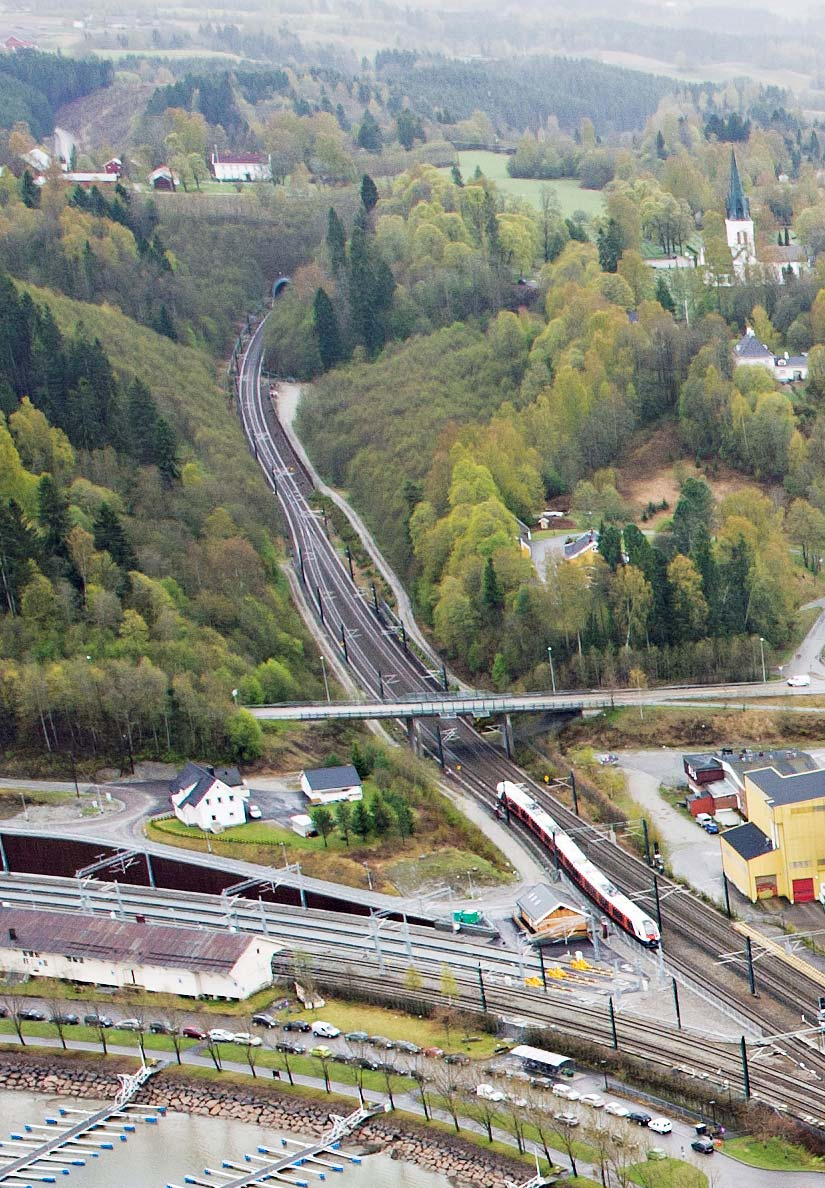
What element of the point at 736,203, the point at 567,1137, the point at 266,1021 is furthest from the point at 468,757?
the point at 736,203

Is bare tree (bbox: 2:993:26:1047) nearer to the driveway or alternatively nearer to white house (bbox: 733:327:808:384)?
the driveway

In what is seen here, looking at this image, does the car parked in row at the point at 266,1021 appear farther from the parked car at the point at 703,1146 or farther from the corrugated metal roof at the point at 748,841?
the corrugated metal roof at the point at 748,841

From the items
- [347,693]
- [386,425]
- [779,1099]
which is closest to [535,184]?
[386,425]

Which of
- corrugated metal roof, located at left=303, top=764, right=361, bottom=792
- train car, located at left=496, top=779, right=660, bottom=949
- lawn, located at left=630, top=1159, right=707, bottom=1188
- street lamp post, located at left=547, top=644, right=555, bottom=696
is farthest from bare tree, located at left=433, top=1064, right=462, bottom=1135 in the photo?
street lamp post, located at left=547, top=644, right=555, bottom=696

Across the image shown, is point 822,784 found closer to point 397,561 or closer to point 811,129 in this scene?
point 397,561

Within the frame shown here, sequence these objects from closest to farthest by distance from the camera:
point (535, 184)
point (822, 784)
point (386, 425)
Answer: point (822, 784) < point (386, 425) < point (535, 184)

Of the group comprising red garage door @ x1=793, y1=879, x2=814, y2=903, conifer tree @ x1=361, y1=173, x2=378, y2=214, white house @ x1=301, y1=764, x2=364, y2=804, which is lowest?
red garage door @ x1=793, y1=879, x2=814, y2=903
